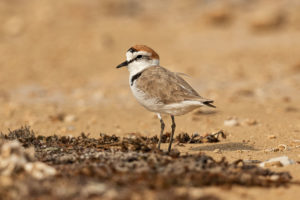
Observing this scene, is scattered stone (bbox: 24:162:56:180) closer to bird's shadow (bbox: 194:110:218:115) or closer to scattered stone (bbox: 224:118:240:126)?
scattered stone (bbox: 224:118:240:126)

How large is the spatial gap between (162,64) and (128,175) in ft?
39.5

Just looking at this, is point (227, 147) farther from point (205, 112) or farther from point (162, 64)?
point (162, 64)

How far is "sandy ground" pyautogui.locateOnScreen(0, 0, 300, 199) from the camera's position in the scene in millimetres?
7637

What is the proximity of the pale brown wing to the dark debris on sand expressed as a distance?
2.09 feet

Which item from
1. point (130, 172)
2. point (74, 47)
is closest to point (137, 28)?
point (74, 47)

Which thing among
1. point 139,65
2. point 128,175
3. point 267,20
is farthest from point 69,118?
point 267,20

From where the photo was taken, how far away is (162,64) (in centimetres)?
1592

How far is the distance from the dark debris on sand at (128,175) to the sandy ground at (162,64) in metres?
0.19

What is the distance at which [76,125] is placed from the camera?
27.0 feet

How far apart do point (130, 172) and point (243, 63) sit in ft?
40.7

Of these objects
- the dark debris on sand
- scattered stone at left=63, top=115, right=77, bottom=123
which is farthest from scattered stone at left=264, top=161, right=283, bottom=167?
scattered stone at left=63, top=115, right=77, bottom=123

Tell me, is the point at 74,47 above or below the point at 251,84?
above

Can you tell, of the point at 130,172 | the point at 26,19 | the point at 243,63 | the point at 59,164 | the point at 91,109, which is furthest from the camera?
the point at 26,19

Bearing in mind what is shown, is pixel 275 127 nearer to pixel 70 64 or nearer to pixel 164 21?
pixel 70 64
